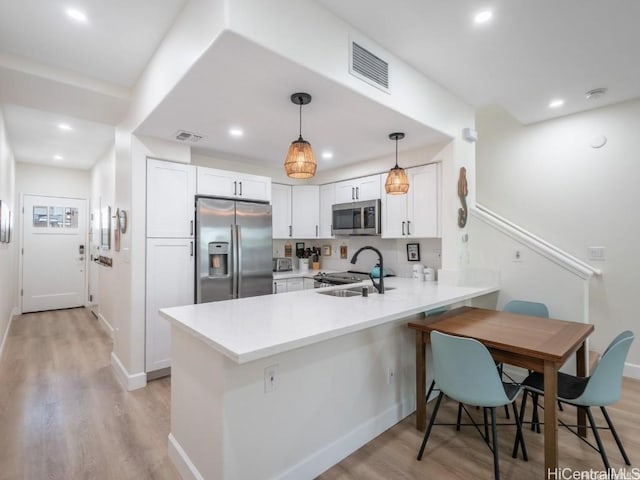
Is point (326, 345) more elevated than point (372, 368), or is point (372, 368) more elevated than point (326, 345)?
point (326, 345)

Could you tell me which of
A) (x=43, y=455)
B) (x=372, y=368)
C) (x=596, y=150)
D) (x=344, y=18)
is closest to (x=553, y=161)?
(x=596, y=150)

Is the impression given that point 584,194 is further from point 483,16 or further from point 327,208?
point 327,208

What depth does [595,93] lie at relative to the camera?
3.11 metres

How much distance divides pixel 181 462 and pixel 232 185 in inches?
106

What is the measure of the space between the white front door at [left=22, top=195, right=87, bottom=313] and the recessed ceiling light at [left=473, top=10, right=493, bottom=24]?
7211 millimetres

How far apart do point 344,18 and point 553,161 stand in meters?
3.11

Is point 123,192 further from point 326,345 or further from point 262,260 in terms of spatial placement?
point 326,345

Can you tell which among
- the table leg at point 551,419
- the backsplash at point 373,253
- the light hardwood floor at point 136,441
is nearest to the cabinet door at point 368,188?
the backsplash at point 373,253

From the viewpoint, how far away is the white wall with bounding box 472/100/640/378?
→ 3.29 metres

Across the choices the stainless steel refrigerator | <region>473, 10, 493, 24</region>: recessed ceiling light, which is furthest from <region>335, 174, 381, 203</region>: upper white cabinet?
<region>473, 10, 493, 24</region>: recessed ceiling light

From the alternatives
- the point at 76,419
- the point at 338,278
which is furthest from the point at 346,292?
the point at 76,419

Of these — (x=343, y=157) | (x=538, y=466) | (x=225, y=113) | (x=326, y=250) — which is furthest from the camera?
(x=326, y=250)

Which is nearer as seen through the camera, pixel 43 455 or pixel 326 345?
pixel 326 345

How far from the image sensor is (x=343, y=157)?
164 inches
